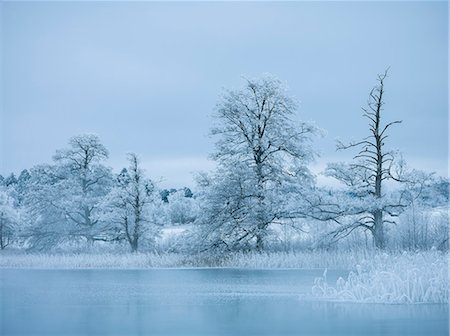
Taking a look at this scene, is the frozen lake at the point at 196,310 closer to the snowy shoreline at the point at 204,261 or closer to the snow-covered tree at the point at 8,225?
the snowy shoreline at the point at 204,261

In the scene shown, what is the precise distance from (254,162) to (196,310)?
14952 millimetres

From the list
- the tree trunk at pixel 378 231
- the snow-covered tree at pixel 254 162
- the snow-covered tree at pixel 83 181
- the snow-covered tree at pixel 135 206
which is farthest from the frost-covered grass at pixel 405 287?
the snow-covered tree at pixel 83 181

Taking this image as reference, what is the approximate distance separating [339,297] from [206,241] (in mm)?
12554

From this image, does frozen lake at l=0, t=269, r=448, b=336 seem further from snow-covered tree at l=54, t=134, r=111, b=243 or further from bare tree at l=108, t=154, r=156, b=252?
snow-covered tree at l=54, t=134, r=111, b=243

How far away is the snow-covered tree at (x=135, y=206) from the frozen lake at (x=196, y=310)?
1152cm

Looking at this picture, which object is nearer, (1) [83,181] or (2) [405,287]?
(2) [405,287]

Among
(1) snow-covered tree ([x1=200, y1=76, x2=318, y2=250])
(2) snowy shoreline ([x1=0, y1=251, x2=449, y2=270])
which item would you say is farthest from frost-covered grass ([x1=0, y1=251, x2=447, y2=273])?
(1) snow-covered tree ([x1=200, y1=76, x2=318, y2=250])

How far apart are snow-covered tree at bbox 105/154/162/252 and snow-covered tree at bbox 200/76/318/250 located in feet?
16.9

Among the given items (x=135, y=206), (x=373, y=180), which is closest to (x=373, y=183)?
(x=373, y=180)

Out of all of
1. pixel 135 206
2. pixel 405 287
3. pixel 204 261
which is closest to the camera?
pixel 405 287

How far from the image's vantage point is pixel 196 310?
1295 cm

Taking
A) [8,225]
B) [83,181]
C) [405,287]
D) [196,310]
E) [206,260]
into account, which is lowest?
[196,310]

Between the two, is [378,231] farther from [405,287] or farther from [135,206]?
[135,206]

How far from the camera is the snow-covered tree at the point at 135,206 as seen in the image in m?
31.3
